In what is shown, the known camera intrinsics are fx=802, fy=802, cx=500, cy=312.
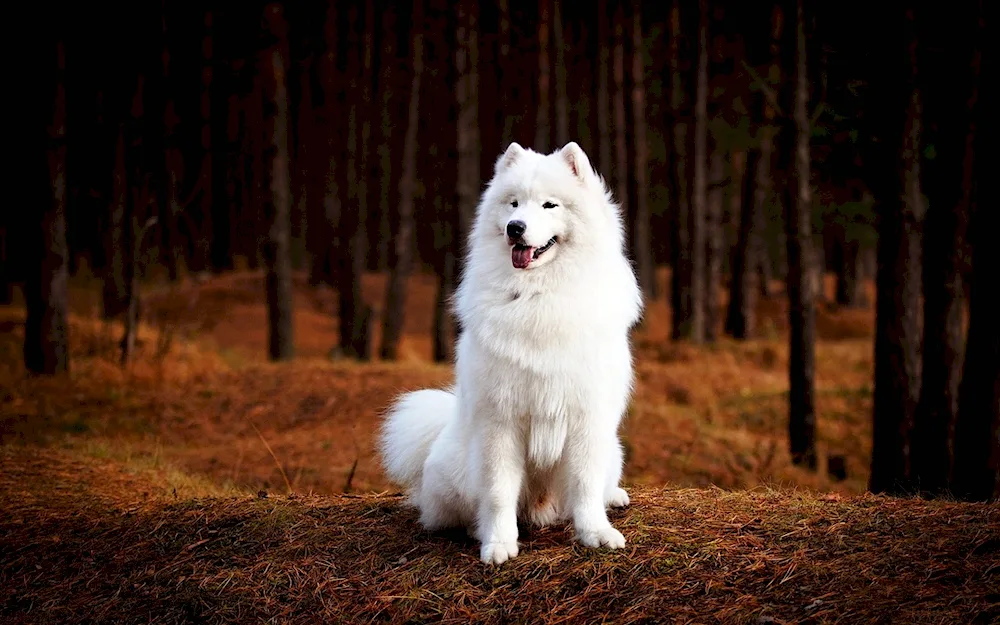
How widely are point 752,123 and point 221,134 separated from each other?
51.3ft

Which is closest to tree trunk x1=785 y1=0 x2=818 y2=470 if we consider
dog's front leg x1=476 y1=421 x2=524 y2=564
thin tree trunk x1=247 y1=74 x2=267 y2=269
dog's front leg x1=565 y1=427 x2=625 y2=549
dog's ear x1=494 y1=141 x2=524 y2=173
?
dog's ear x1=494 y1=141 x2=524 y2=173

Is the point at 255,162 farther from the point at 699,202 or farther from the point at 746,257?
Result: the point at 746,257

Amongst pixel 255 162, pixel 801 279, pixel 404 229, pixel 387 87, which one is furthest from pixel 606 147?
Answer: pixel 255 162

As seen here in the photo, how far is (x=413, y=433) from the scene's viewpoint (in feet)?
15.9

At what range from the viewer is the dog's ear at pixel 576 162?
4.16 m

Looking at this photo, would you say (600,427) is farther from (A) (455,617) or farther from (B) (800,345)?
(B) (800,345)

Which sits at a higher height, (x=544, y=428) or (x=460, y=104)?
(x=460, y=104)

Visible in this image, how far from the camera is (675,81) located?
1927 cm

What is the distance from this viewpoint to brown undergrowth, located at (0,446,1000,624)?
337 cm

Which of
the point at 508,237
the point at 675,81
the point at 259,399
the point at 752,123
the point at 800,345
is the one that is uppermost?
the point at 675,81

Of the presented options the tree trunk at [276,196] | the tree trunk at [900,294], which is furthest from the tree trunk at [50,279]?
the tree trunk at [900,294]

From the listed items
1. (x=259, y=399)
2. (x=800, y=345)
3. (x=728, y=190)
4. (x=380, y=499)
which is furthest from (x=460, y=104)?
(x=728, y=190)

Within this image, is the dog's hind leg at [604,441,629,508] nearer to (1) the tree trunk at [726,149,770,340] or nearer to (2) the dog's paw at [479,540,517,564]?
(2) the dog's paw at [479,540,517,564]

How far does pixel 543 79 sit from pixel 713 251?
5255mm
